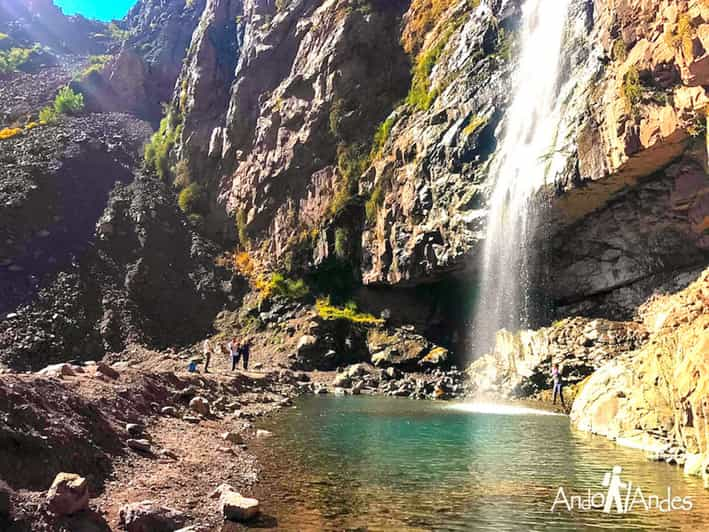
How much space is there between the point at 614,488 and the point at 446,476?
336cm

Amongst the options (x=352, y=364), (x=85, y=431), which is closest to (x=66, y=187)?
(x=352, y=364)

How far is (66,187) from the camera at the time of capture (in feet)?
177

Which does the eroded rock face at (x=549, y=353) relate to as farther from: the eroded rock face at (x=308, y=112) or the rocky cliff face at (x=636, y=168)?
the eroded rock face at (x=308, y=112)

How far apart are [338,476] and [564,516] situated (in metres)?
4.64

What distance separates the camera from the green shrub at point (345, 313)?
4238cm

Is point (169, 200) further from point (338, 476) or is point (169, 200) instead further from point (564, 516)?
point (564, 516)

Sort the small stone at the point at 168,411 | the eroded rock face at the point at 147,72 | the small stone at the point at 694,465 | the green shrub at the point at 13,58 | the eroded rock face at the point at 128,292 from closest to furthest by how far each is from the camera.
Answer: the small stone at the point at 694,465, the small stone at the point at 168,411, the eroded rock face at the point at 128,292, the eroded rock face at the point at 147,72, the green shrub at the point at 13,58

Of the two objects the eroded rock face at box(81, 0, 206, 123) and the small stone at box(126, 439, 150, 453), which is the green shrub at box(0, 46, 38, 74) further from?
the small stone at box(126, 439, 150, 453)

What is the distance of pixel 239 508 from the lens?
8633 millimetres

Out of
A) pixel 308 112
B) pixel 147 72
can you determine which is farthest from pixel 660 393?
pixel 147 72

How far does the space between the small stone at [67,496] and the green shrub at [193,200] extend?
175ft

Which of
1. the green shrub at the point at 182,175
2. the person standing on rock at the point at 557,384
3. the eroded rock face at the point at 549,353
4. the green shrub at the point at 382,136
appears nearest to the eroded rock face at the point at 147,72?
the green shrub at the point at 182,175

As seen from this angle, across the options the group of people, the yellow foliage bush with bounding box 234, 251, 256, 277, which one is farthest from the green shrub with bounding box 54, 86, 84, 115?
the group of people

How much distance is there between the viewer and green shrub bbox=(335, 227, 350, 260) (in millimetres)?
45469
